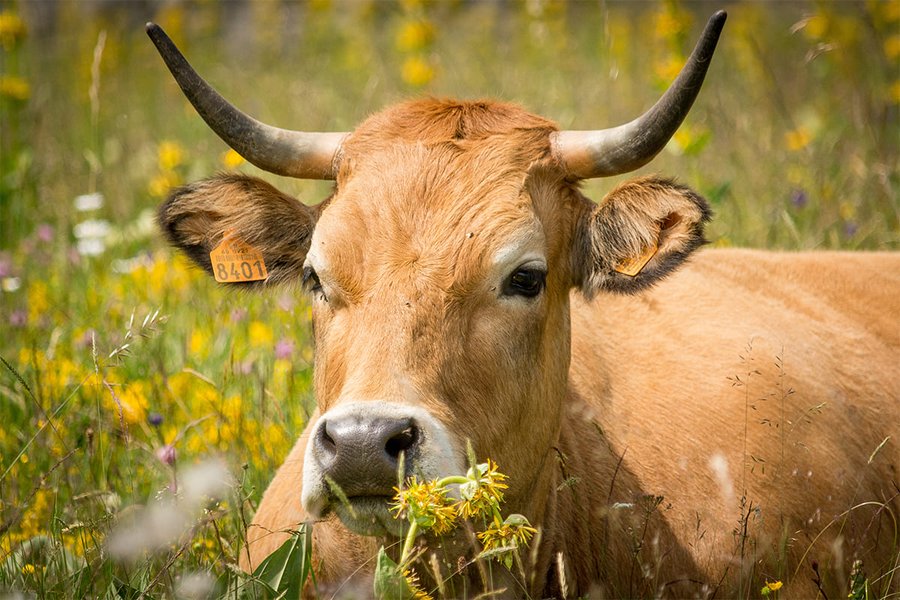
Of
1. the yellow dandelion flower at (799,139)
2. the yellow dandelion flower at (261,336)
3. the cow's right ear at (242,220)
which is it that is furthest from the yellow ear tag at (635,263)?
the yellow dandelion flower at (799,139)

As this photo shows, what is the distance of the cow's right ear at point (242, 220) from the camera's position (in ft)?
13.0

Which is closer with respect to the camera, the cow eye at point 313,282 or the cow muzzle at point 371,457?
the cow muzzle at point 371,457

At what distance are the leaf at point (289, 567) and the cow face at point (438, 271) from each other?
218mm

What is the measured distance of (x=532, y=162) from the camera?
3699 mm

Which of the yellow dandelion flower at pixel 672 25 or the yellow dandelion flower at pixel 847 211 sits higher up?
the yellow dandelion flower at pixel 672 25

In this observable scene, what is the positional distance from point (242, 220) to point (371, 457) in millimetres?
1480

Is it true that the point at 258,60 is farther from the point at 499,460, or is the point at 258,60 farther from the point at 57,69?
the point at 499,460

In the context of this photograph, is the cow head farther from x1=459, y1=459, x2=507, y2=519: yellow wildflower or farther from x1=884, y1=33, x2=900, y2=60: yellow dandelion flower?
x1=884, y1=33, x2=900, y2=60: yellow dandelion flower

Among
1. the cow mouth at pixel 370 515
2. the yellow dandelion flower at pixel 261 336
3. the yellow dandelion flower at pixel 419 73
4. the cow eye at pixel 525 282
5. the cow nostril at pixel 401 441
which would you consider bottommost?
the cow mouth at pixel 370 515


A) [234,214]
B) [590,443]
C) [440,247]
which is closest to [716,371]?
[590,443]

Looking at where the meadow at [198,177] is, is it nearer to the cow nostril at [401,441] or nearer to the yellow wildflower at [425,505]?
the cow nostril at [401,441]

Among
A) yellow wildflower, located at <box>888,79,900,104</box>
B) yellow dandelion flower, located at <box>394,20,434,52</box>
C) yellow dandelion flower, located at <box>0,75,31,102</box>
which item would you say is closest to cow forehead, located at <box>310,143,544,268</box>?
yellow dandelion flower, located at <box>0,75,31,102</box>

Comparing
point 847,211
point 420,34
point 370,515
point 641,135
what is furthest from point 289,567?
point 420,34

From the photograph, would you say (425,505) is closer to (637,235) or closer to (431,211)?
(431,211)
